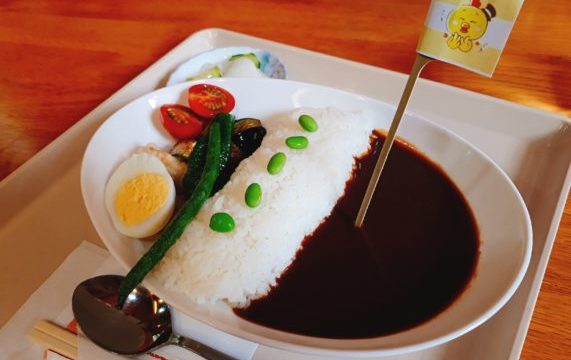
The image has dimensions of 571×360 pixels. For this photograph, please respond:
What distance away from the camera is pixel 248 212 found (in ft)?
3.71

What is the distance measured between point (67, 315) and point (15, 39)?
1600 millimetres

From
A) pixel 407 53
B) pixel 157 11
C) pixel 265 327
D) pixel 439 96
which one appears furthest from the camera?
pixel 157 11

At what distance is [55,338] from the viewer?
977 mm

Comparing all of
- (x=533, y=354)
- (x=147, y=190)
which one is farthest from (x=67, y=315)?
(x=533, y=354)

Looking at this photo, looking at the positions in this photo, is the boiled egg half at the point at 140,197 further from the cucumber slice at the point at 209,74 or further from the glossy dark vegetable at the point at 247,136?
the cucumber slice at the point at 209,74

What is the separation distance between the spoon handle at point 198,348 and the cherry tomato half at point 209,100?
2.43ft

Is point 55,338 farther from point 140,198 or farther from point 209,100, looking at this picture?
point 209,100

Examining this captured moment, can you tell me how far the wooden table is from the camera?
1658 mm

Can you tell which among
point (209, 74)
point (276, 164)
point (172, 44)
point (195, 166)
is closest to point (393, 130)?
point (276, 164)

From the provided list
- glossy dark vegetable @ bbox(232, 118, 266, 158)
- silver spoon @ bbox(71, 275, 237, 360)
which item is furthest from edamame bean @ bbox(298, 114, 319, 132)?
silver spoon @ bbox(71, 275, 237, 360)

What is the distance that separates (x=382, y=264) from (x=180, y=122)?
2.55 ft

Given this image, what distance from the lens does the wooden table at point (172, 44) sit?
166 centimetres

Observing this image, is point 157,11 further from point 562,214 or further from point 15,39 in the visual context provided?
point 562,214

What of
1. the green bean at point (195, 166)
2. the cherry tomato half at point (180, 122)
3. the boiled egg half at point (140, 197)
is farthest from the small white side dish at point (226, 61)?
the boiled egg half at point (140, 197)
